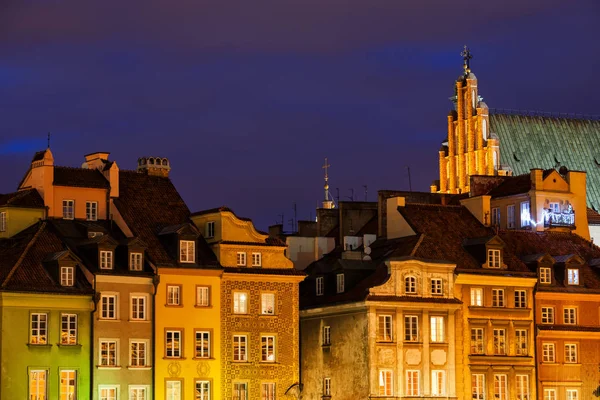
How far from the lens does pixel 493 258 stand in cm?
10550

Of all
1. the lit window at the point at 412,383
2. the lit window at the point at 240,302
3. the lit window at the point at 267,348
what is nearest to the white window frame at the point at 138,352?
the lit window at the point at 240,302

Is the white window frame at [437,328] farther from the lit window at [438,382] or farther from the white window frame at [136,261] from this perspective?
the white window frame at [136,261]

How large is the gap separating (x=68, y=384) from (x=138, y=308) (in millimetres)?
5932

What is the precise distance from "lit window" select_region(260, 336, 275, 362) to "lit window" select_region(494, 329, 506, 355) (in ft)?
45.2

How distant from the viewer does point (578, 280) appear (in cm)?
10819

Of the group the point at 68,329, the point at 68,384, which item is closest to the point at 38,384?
the point at 68,384

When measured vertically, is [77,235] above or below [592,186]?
below

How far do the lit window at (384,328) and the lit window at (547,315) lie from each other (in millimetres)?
11099

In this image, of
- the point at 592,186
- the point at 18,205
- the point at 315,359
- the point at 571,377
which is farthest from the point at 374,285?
the point at 592,186

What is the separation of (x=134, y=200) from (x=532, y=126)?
182 ft

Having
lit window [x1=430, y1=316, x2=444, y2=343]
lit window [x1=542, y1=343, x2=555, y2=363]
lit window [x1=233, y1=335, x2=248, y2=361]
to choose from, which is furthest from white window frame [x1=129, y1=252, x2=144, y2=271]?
lit window [x1=542, y1=343, x2=555, y2=363]

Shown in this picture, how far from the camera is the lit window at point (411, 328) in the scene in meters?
102

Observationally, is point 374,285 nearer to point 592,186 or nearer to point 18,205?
point 18,205

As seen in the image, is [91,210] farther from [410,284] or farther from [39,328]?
[410,284]
